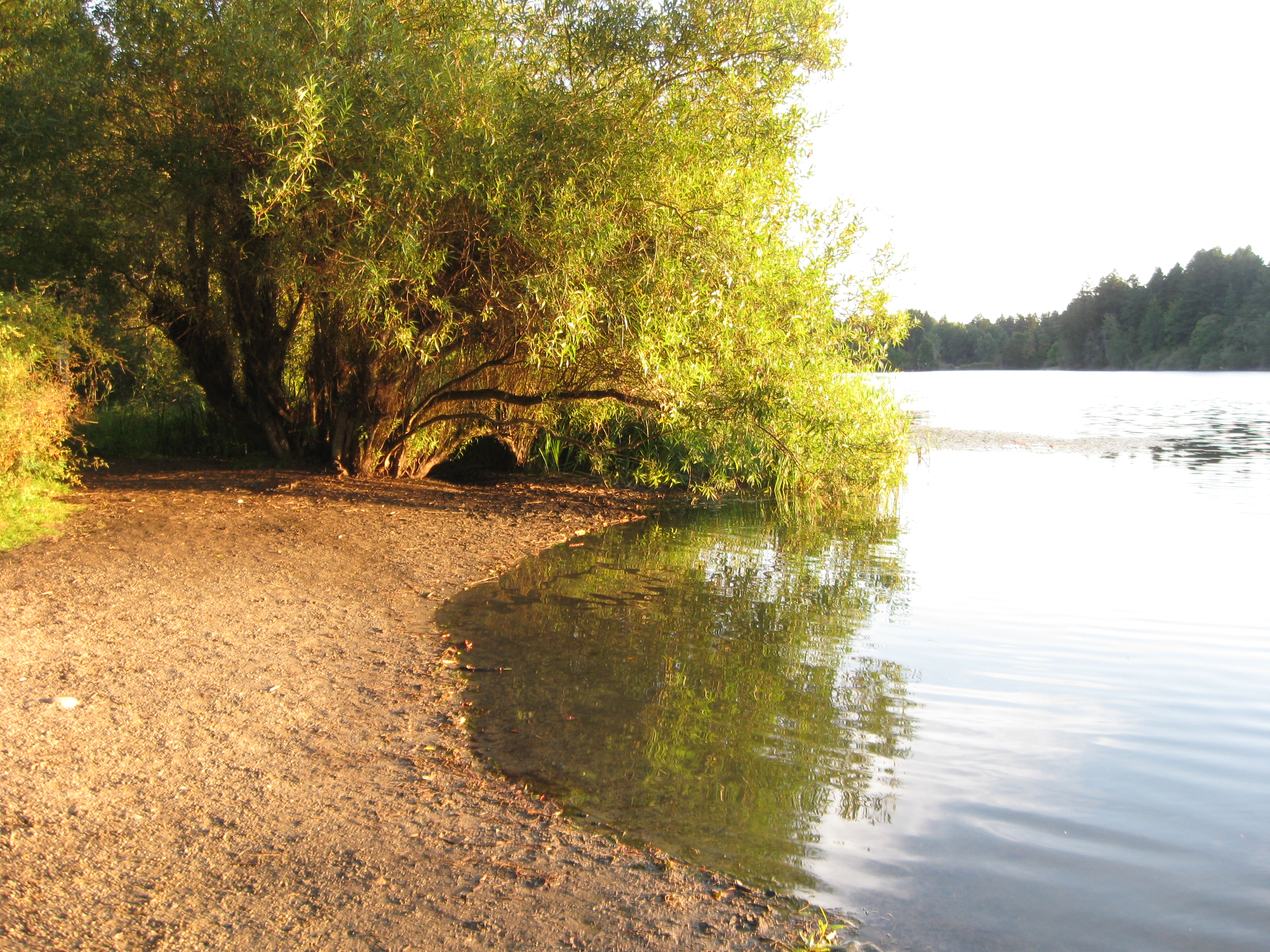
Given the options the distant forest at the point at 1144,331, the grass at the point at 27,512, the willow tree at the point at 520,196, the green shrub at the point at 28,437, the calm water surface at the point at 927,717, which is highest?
the distant forest at the point at 1144,331

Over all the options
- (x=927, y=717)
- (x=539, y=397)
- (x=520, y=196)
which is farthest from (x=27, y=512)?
(x=927, y=717)

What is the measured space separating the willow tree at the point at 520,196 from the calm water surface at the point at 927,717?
241 cm

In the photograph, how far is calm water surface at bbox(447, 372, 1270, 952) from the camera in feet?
13.7

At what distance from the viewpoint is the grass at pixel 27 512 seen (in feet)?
28.6

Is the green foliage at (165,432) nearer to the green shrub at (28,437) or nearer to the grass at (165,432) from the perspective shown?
the grass at (165,432)

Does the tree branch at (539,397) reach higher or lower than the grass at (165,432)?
higher

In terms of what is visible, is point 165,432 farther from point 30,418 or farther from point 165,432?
point 30,418

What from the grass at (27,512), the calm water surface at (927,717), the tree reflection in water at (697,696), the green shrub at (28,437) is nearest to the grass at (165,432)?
the grass at (27,512)

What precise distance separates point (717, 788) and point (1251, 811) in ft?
9.31

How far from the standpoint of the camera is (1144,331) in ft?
339

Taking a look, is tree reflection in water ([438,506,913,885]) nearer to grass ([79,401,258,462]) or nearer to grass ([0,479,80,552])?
grass ([0,479,80,552])

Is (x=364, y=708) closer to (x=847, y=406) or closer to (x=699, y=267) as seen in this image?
(x=699, y=267)

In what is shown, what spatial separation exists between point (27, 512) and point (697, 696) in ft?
23.4

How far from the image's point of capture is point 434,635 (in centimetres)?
743
